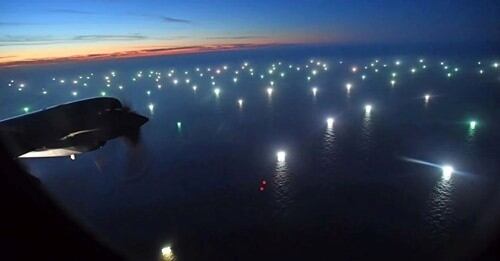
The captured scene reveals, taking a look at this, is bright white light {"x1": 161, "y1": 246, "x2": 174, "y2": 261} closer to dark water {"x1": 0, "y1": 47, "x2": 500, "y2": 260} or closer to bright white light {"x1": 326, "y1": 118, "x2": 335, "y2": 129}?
dark water {"x1": 0, "y1": 47, "x2": 500, "y2": 260}

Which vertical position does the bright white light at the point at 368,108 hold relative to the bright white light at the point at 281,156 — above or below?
above

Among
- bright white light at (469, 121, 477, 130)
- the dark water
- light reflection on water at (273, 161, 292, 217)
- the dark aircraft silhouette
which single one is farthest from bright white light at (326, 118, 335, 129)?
the dark aircraft silhouette

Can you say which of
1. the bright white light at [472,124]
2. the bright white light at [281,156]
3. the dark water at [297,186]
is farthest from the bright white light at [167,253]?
the bright white light at [472,124]

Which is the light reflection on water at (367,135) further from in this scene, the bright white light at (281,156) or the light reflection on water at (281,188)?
the light reflection on water at (281,188)

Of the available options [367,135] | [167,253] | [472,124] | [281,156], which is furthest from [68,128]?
[472,124]

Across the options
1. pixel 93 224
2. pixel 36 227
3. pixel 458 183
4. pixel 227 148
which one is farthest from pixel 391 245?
pixel 227 148

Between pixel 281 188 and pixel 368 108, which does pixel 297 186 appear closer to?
pixel 281 188
